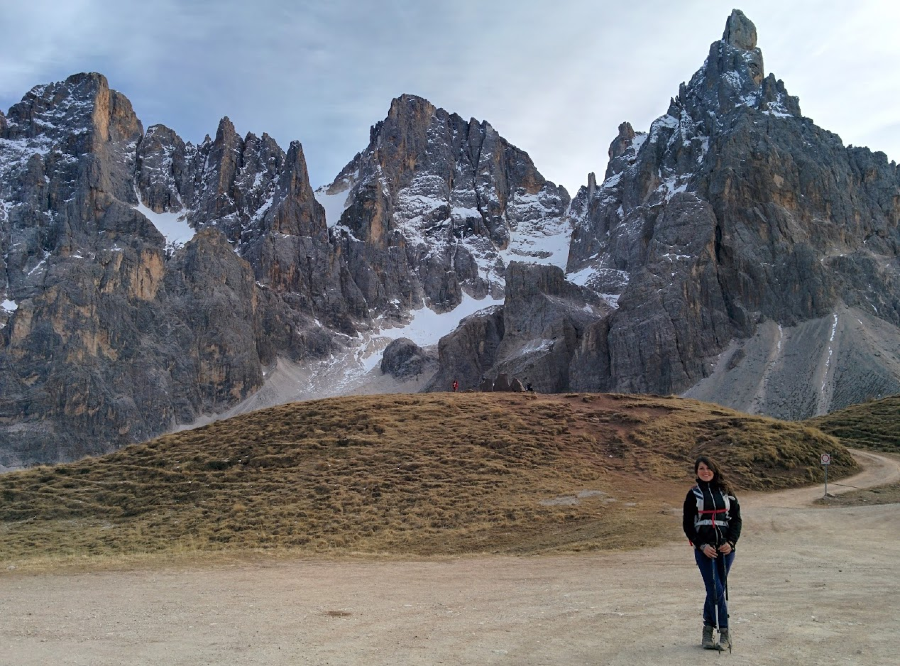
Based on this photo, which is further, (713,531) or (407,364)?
(407,364)

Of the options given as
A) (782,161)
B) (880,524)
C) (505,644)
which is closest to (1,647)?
(505,644)

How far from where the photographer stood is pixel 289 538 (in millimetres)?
21328

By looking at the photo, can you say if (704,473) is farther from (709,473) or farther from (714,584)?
(714,584)

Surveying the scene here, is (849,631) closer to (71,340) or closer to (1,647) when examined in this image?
(1,647)

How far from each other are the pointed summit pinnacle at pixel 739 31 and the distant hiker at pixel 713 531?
588 ft

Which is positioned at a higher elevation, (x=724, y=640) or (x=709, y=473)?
(x=709, y=473)

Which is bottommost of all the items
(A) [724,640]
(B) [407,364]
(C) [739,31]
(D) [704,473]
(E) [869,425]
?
(A) [724,640]

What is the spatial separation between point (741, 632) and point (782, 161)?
144 meters

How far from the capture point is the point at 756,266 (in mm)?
127375

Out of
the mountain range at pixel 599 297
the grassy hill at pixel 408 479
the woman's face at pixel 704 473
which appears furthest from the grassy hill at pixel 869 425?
the mountain range at pixel 599 297

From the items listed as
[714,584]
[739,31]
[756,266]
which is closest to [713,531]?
[714,584]

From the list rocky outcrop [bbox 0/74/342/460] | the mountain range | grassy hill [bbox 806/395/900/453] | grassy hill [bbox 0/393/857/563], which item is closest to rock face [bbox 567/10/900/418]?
the mountain range

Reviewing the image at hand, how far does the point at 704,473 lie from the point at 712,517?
0.55 m

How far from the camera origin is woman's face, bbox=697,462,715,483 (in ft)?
29.3
